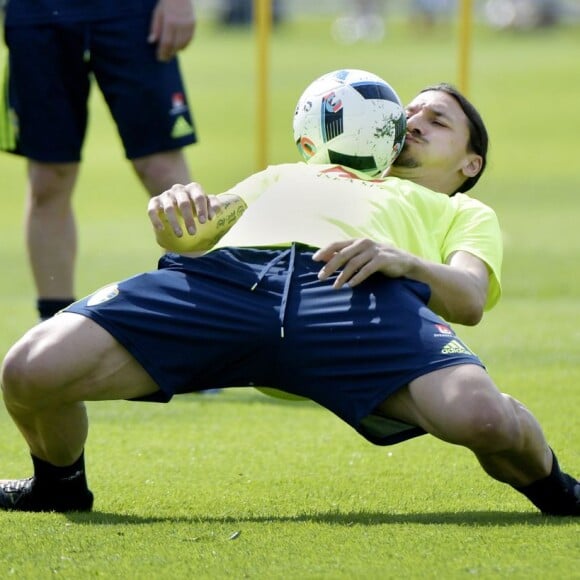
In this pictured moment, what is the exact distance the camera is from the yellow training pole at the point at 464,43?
9.84 metres

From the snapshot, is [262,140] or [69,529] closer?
[69,529]

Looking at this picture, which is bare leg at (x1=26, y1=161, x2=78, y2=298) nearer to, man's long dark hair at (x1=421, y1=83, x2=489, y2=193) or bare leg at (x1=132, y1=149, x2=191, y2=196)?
bare leg at (x1=132, y1=149, x2=191, y2=196)

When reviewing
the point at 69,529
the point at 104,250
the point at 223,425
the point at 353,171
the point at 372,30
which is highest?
the point at 353,171

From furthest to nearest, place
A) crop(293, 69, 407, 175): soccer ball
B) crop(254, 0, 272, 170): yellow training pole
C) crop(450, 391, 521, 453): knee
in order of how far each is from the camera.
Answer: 1. crop(254, 0, 272, 170): yellow training pole
2. crop(293, 69, 407, 175): soccer ball
3. crop(450, 391, 521, 453): knee

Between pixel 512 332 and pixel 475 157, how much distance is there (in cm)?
264

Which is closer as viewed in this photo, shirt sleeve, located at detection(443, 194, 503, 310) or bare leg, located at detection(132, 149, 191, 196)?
shirt sleeve, located at detection(443, 194, 503, 310)

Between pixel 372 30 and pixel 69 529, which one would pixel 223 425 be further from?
pixel 372 30

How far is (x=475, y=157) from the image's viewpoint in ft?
14.5

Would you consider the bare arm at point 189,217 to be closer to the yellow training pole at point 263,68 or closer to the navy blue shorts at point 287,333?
the navy blue shorts at point 287,333

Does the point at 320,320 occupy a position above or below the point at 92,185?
above

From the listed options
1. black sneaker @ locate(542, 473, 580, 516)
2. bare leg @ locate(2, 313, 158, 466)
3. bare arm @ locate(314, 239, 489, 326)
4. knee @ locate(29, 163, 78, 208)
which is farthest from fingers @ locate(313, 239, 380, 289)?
knee @ locate(29, 163, 78, 208)

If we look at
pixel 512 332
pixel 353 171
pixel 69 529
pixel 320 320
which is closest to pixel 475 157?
pixel 353 171

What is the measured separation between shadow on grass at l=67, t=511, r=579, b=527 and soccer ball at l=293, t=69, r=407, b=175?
1046 mm

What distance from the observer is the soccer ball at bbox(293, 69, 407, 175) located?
Answer: 412 centimetres
